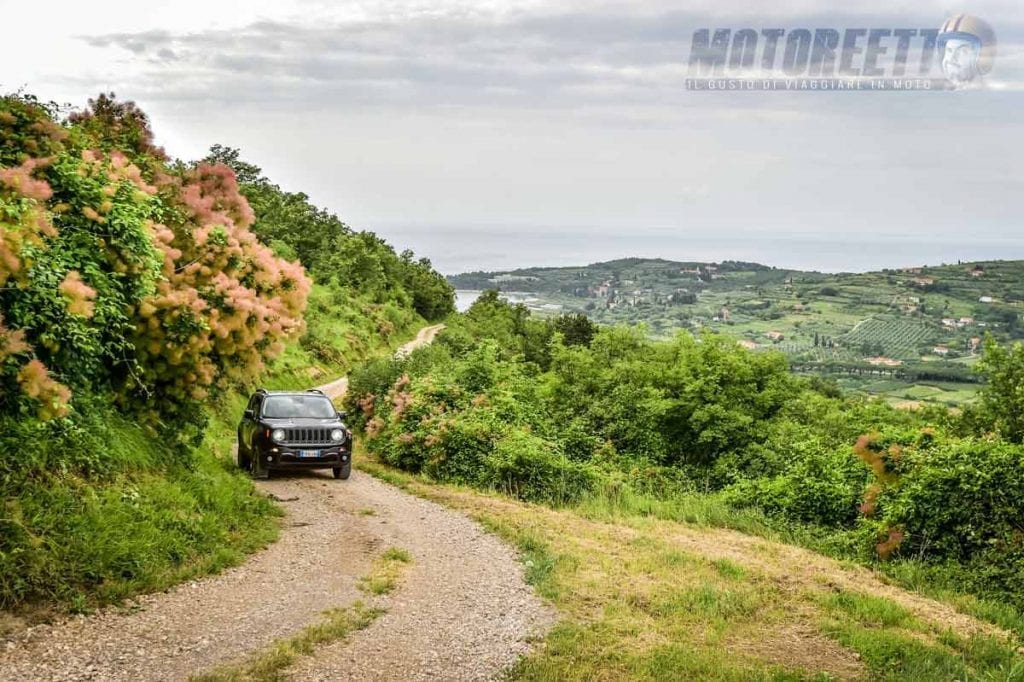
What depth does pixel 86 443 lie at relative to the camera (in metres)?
10.3

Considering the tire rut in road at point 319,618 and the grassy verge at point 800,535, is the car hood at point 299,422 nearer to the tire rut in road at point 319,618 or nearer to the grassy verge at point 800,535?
the tire rut in road at point 319,618

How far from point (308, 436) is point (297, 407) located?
1.31 m

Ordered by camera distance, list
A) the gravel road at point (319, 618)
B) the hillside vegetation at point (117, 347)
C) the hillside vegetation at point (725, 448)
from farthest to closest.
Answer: the hillside vegetation at point (725, 448) → the hillside vegetation at point (117, 347) → the gravel road at point (319, 618)

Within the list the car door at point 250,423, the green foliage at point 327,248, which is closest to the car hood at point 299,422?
the car door at point 250,423

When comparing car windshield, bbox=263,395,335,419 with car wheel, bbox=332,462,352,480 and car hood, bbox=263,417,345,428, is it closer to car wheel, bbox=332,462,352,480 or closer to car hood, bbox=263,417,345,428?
car hood, bbox=263,417,345,428

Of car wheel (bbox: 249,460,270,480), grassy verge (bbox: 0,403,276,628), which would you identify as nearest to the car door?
car wheel (bbox: 249,460,270,480)

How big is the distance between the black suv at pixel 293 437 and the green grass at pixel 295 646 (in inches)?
360

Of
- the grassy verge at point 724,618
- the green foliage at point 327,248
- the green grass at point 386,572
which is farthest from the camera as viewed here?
the green foliage at point 327,248

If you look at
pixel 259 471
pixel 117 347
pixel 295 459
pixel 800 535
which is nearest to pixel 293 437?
pixel 295 459

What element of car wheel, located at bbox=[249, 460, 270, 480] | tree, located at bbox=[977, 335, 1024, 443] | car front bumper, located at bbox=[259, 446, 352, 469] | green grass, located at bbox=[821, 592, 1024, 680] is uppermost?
tree, located at bbox=[977, 335, 1024, 443]

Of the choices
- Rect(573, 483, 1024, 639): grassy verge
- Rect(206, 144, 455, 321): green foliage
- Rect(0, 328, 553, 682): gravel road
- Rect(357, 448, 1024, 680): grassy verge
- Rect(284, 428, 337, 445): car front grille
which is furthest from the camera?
Rect(206, 144, 455, 321): green foliage

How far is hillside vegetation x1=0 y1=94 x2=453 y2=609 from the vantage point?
8688 millimetres

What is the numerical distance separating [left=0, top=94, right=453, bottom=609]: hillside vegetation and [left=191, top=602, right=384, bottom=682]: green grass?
214cm

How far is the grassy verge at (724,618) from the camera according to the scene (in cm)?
777
